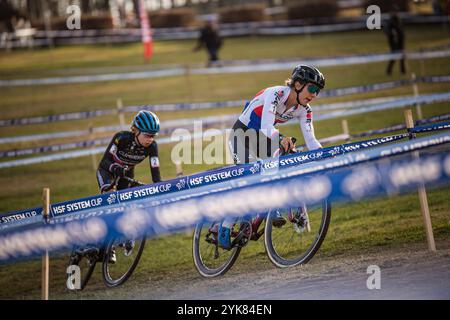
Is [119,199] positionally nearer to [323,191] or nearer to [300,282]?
[300,282]

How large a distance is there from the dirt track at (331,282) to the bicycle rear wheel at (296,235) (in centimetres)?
16

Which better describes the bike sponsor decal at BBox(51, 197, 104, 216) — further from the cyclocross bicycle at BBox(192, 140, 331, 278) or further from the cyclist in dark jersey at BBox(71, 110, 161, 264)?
the cyclocross bicycle at BBox(192, 140, 331, 278)

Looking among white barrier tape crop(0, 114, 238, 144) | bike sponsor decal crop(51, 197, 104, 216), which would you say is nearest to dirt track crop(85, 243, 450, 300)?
bike sponsor decal crop(51, 197, 104, 216)

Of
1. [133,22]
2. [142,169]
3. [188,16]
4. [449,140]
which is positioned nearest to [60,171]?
[142,169]

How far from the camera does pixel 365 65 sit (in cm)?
2808

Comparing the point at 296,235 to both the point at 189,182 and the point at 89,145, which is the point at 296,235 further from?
the point at 89,145

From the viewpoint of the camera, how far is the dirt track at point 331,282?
641 centimetres

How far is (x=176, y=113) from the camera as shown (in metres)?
23.3

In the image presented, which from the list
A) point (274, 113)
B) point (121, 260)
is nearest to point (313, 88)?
point (274, 113)

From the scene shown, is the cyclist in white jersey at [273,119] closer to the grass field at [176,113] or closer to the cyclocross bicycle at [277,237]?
the cyclocross bicycle at [277,237]

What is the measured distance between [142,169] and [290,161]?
8846mm

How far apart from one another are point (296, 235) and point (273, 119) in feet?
4.25

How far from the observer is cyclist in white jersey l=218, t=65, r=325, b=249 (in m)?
7.58

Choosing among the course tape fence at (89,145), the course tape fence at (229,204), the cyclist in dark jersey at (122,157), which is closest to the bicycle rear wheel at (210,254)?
the cyclist in dark jersey at (122,157)
